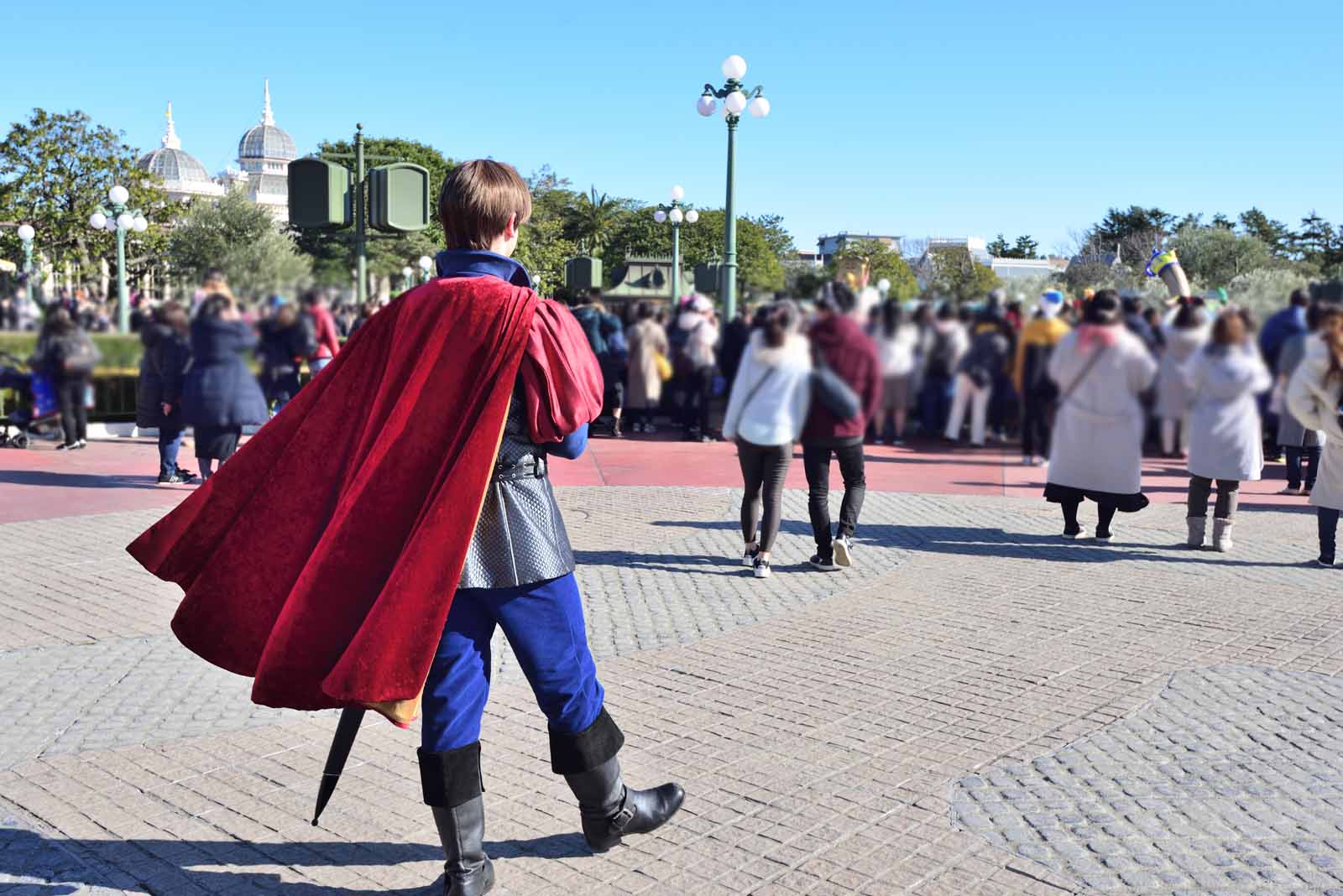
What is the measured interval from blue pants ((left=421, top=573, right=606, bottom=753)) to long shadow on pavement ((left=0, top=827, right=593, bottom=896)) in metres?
0.89

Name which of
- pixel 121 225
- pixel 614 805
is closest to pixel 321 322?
pixel 121 225

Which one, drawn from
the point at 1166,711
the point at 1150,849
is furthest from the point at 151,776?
the point at 1166,711

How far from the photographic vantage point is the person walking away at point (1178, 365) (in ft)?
4.82

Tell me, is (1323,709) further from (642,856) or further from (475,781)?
(475,781)

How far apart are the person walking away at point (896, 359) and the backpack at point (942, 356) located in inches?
0.9

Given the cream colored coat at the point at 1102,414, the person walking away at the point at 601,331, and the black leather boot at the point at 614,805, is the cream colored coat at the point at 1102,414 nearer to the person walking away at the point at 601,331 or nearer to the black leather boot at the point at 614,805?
the person walking away at the point at 601,331

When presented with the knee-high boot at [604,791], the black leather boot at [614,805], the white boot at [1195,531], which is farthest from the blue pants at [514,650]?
the white boot at [1195,531]

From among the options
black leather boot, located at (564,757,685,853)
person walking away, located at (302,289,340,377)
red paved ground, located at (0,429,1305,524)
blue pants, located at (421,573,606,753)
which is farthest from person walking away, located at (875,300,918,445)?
red paved ground, located at (0,429,1305,524)

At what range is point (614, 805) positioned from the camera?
4.08 metres

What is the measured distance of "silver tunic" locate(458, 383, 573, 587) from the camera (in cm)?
330

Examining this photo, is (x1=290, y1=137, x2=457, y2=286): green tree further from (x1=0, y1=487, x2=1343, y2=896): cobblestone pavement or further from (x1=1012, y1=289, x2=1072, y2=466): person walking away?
(x1=0, y1=487, x2=1343, y2=896): cobblestone pavement

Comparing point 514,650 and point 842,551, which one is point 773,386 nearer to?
point 514,650

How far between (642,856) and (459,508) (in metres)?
1.82

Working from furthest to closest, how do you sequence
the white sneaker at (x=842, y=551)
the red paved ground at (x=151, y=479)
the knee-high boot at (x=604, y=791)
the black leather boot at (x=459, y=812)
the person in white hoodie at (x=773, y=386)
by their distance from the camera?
the red paved ground at (x=151, y=479)
the white sneaker at (x=842, y=551)
the knee-high boot at (x=604, y=791)
the black leather boot at (x=459, y=812)
the person in white hoodie at (x=773, y=386)
